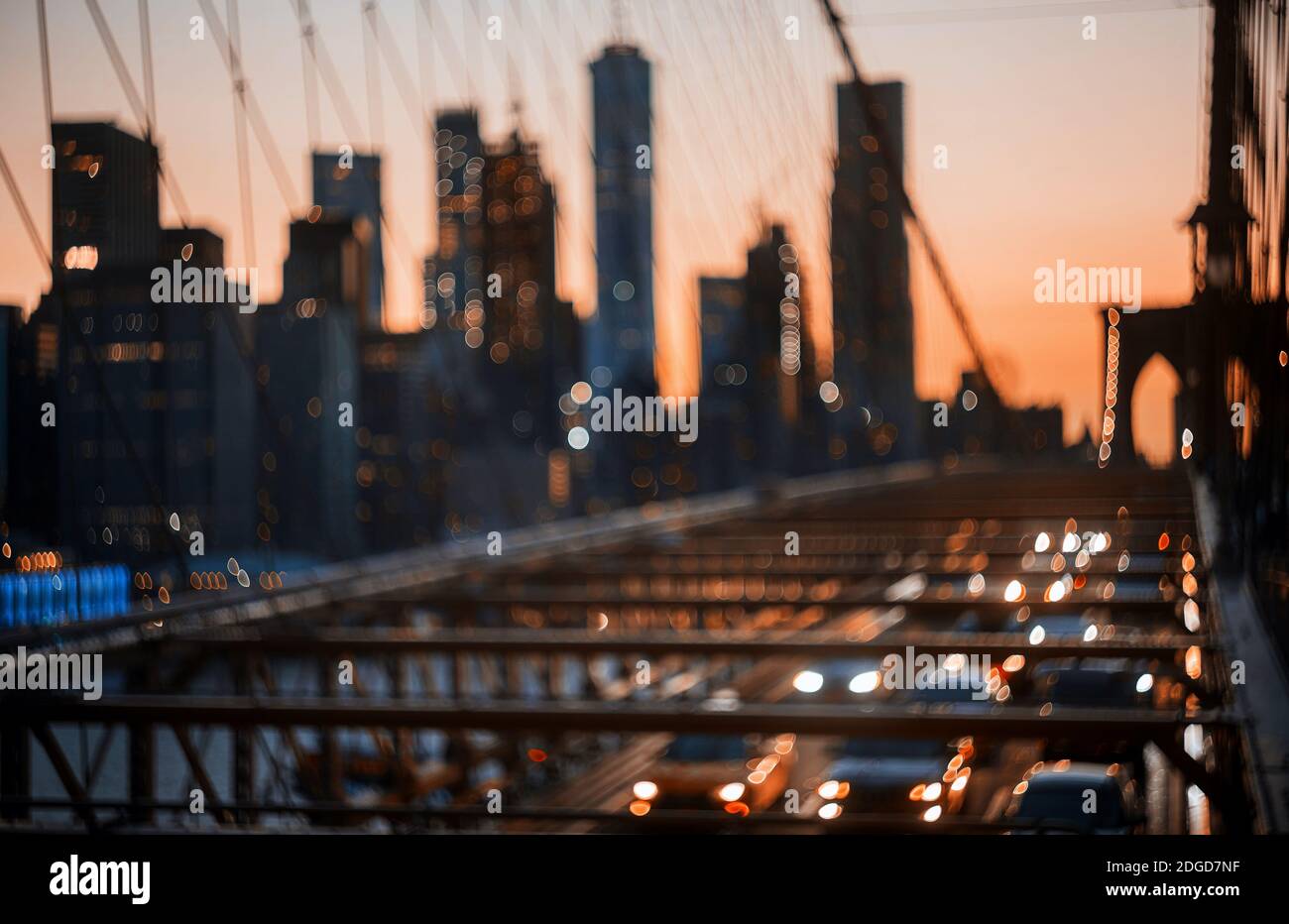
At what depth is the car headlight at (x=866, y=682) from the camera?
11461mm

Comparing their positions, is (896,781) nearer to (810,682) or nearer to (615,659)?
(810,682)

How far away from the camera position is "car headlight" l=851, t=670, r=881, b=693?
11.5 metres

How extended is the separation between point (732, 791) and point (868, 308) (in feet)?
108

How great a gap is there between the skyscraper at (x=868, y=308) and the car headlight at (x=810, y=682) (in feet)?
85.1

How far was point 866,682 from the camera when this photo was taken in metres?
11.8

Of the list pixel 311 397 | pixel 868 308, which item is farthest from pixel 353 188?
pixel 868 308

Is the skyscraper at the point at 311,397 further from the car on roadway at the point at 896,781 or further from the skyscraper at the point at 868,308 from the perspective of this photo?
the skyscraper at the point at 868,308

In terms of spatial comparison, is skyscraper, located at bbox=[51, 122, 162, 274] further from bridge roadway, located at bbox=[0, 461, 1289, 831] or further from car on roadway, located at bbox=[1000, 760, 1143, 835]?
car on roadway, located at bbox=[1000, 760, 1143, 835]

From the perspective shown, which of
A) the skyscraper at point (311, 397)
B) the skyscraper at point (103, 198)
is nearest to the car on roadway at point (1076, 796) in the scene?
the skyscraper at point (311, 397)

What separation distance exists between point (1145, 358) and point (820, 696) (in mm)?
39177

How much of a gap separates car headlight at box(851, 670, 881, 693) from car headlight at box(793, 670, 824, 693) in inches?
15.3

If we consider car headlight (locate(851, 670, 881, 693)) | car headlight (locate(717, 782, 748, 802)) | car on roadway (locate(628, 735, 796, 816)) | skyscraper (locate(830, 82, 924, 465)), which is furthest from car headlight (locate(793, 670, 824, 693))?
skyscraper (locate(830, 82, 924, 465))
